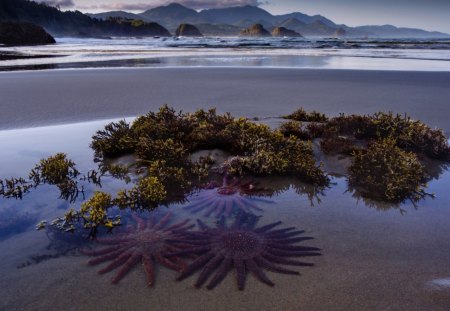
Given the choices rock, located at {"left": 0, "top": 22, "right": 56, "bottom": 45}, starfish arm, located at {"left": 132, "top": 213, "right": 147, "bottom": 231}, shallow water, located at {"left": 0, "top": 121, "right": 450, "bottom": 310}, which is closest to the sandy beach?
shallow water, located at {"left": 0, "top": 121, "right": 450, "bottom": 310}

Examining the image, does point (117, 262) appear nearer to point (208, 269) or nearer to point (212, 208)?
point (208, 269)

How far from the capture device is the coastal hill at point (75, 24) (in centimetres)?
15388

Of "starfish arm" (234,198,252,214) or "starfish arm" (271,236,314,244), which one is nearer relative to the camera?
"starfish arm" (271,236,314,244)

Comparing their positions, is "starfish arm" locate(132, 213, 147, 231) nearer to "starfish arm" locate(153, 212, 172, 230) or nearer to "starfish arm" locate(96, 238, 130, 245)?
"starfish arm" locate(153, 212, 172, 230)

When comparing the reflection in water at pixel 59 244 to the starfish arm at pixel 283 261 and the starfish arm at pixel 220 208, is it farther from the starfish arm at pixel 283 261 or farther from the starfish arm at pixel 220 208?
the starfish arm at pixel 283 261

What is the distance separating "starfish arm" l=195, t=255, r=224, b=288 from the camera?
2.59m

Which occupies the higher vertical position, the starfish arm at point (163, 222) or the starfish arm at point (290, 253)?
the starfish arm at point (290, 253)

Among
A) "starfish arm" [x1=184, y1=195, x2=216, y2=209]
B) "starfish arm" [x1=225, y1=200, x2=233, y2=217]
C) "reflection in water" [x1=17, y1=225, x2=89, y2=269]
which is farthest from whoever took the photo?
"starfish arm" [x1=184, y1=195, x2=216, y2=209]

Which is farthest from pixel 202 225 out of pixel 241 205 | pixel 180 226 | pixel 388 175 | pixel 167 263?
pixel 388 175

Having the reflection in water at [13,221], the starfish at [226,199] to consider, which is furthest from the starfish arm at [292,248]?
the reflection in water at [13,221]

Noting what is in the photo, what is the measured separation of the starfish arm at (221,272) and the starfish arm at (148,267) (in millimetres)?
392

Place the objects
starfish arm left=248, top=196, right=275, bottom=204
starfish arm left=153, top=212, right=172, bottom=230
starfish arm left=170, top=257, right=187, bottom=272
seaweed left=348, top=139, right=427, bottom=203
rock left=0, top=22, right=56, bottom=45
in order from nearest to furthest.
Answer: starfish arm left=170, top=257, right=187, bottom=272 → starfish arm left=153, top=212, right=172, bottom=230 → starfish arm left=248, top=196, right=275, bottom=204 → seaweed left=348, top=139, right=427, bottom=203 → rock left=0, top=22, right=56, bottom=45

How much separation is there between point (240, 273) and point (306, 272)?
0.49 m

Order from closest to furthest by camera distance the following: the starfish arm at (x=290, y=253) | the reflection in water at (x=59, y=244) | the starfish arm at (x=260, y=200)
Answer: the starfish arm at (x=290, y=253) < the reflection in water at (x=59, y=244) < the starfish arm at (x=260, y=200)
